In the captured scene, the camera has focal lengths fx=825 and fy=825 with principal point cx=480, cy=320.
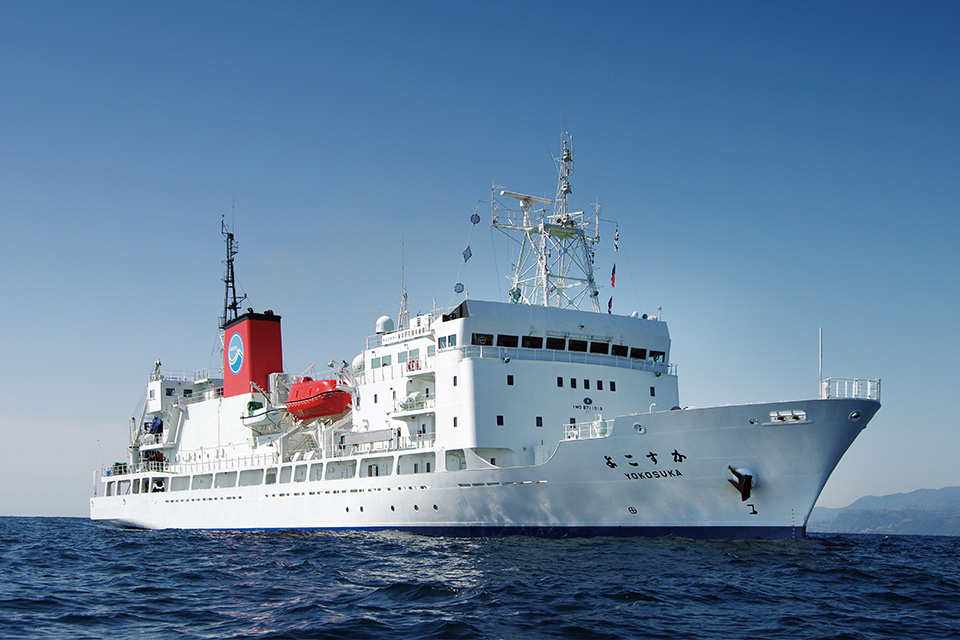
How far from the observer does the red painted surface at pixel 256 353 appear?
36.3 meters

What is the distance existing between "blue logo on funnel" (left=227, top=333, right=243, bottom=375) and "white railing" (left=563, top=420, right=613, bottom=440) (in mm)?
18174

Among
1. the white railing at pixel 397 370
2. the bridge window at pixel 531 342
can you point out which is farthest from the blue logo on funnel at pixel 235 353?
the bridge window at pixel 531 342

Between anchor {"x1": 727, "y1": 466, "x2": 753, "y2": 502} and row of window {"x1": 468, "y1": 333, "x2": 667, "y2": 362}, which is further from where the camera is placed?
row of window {"x1": 468, "y1": 333, "x2": 667, "y2": 362}

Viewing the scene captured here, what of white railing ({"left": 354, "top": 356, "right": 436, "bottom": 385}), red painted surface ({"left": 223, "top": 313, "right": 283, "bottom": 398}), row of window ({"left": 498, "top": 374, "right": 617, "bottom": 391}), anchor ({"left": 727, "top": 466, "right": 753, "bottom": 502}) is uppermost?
red painted surface ({"left": 223, "top": 313, "right": 283, "bottom": 398})

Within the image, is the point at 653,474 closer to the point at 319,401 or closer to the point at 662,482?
the point at 662,482

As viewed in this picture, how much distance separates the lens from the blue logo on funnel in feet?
122

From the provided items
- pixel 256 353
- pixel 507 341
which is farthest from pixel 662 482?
pixel 256 353

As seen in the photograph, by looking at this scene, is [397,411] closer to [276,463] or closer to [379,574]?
[276,463]

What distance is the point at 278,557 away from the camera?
71.4 ft

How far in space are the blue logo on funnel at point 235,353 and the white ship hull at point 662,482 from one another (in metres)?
14.2

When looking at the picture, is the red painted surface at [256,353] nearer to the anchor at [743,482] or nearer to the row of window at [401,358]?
the row of window at [401,358]

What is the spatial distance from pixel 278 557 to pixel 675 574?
35.4ft

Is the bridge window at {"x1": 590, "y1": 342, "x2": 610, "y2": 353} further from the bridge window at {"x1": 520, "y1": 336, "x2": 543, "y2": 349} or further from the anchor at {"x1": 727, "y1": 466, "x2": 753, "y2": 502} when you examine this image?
the anchor at {"x1": 727, "y1": 466, "x2": 753, "y2": 502}

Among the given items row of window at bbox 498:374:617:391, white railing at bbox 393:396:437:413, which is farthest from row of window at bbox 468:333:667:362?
white railing at bbox 393:396:437:413
